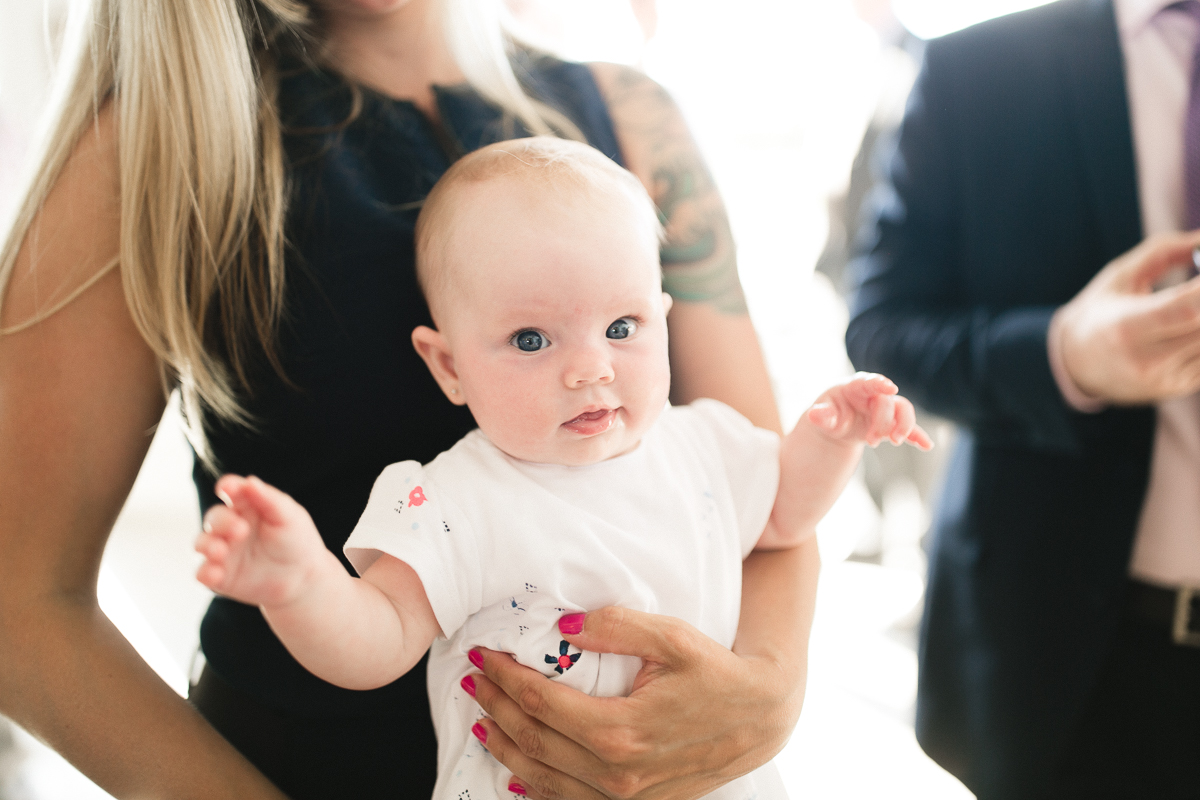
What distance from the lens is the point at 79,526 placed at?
0.75 metres

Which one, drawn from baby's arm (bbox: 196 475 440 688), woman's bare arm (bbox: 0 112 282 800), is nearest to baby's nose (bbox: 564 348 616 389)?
baby's arm (bbox: 196 475 440 688)

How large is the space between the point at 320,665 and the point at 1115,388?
3.45ft

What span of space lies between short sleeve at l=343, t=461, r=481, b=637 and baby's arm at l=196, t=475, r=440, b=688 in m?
0.02

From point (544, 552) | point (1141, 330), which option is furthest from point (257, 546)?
point (1141, 330)

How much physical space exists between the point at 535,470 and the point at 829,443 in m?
0.31

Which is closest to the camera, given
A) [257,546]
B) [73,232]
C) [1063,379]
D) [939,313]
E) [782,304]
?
[257,546]

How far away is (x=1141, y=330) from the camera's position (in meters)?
0.95

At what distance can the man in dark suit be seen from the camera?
109 cm

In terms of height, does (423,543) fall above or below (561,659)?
above

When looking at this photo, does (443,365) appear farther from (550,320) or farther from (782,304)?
(782,304)

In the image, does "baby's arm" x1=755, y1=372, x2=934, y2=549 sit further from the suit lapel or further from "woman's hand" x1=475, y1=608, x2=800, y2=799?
the suit lapel

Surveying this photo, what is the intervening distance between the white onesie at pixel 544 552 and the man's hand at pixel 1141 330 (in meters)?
0.57

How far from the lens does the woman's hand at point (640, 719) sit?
65cm

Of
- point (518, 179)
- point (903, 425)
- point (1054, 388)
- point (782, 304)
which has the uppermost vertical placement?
point (518, 179)
